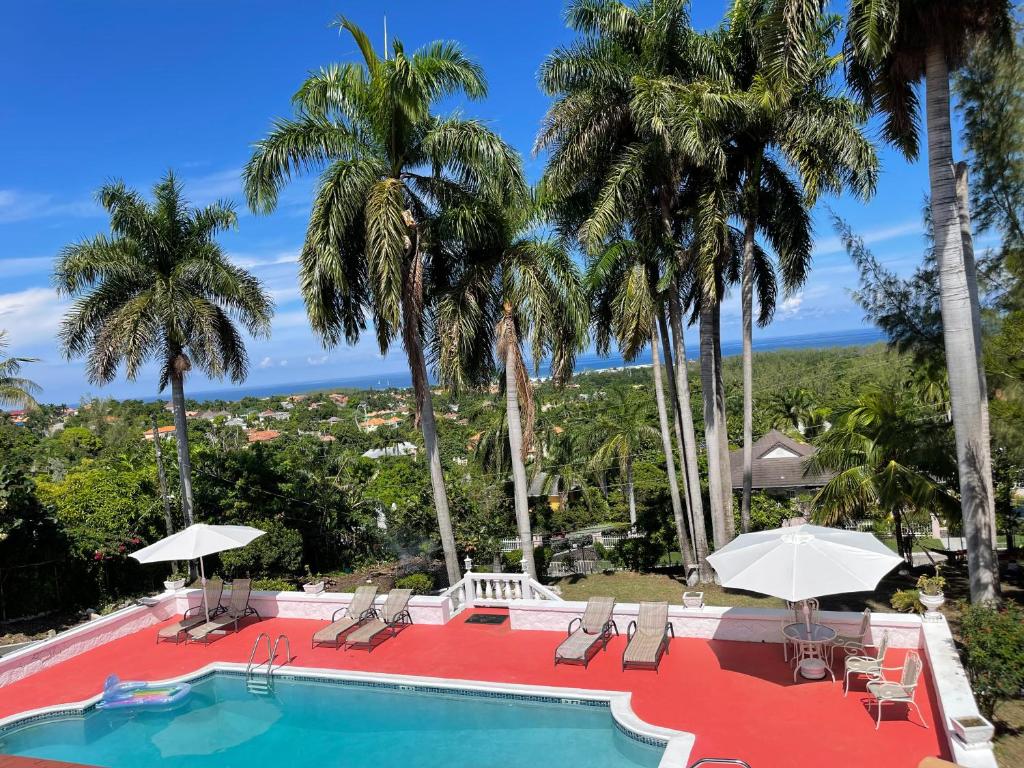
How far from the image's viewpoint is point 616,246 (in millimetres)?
16453

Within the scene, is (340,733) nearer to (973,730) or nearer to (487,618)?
(487,618)

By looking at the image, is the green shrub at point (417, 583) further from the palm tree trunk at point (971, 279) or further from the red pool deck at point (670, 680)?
the palm tree trunk at point (971, 279)

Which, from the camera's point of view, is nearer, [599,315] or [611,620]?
[611,620]

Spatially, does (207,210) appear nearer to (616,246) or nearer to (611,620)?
(616,246)

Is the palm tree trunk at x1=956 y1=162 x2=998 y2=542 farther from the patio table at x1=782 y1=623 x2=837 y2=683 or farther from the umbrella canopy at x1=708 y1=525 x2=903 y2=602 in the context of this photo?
the patio table at x1=782 y1=623 x2=837 y2=683

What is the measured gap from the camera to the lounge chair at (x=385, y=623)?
1270cm

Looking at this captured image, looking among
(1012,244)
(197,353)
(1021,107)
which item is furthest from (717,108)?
(197,353)

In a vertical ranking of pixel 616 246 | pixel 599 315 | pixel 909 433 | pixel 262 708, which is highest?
pixel 616 246

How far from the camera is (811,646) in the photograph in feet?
32.7

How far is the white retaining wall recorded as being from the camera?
34.0ft

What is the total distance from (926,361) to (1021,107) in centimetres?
521

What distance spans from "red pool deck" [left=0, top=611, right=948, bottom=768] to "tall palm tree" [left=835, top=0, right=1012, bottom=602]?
2.59 m

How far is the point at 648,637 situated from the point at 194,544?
862 centimetres

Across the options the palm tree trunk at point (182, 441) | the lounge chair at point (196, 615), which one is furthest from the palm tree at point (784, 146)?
the palm tree trunk at point (182, 441)
